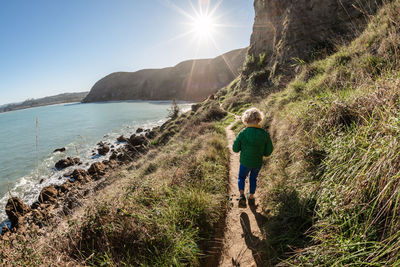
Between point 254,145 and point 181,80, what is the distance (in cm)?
10157

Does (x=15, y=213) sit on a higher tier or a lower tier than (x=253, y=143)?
lower

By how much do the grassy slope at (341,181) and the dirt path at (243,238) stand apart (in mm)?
272

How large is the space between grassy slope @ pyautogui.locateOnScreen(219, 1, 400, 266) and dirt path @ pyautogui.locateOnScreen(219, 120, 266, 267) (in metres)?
0.27

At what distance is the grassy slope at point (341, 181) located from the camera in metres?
1.72

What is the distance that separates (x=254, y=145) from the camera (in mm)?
3736

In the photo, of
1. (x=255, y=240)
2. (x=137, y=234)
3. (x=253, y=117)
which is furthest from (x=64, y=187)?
(x=253, y=117)

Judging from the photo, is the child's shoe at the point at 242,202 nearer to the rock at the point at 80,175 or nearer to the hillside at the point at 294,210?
the hillside at the point at 294,210

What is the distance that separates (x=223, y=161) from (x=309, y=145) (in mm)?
3096

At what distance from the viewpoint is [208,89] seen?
85.4 metres

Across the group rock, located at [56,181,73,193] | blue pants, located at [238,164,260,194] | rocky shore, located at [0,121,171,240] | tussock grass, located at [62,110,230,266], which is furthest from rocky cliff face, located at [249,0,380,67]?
rock, located at [56,181,73,193]

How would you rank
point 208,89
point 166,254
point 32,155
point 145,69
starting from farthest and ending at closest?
1. point 145,69
2. point 208,89
3. point 32,155
4. point 166,254

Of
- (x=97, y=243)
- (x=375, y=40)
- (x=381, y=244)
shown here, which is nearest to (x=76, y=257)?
(x=97, y=243)

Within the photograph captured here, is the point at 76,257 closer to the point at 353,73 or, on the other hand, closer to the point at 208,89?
the point at 353,73

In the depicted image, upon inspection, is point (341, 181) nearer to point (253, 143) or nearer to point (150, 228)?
point (253, 143)
